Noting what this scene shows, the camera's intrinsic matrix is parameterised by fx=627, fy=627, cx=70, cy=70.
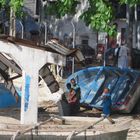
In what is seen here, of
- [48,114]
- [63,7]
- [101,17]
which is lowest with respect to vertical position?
[48,114]

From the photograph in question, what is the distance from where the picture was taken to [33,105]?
14.3 meters

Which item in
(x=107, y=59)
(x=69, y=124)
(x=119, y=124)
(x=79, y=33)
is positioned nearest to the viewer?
(x=119, y=124)

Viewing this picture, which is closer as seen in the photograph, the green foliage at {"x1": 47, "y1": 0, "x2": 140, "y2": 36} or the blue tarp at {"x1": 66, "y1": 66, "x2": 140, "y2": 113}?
the green foliage at {"x1": 47, "y1": 0, "x2": 140, "y2": 36}

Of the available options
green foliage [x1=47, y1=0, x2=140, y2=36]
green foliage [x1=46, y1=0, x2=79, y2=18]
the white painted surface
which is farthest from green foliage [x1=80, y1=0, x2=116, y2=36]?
the white painted surface

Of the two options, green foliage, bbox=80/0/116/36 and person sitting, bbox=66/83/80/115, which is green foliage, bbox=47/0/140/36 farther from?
person sitting, bbox=66/83/80/115

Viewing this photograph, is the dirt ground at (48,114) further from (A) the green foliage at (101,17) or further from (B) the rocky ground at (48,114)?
(A) the green foliage at (101,17)

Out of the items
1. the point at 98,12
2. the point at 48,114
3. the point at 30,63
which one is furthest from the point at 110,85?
the point at 30,63

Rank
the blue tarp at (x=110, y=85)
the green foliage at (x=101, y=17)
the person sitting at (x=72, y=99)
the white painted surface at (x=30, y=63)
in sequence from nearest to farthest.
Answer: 1. the white painted surface at (x=30, y=63)
2. the green foliage at (x=101, y=17)
3. the person sitting at (x=72, y=99)
4. the blue tarp at (x=110, y=85)

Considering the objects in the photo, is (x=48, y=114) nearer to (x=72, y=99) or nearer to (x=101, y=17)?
(x=72, y=99)

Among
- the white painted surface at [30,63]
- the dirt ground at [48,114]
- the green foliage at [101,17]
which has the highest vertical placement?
the green foliage at [101,17]

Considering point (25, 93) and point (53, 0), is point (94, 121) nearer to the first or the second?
point (25, 93)

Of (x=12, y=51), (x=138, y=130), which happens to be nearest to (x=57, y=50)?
(x=12, y=51)

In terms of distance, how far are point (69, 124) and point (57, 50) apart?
167 cm

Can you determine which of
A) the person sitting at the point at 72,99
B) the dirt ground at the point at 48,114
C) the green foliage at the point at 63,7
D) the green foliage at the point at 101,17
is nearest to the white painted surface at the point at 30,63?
the dirt ground at the point at 48,114
